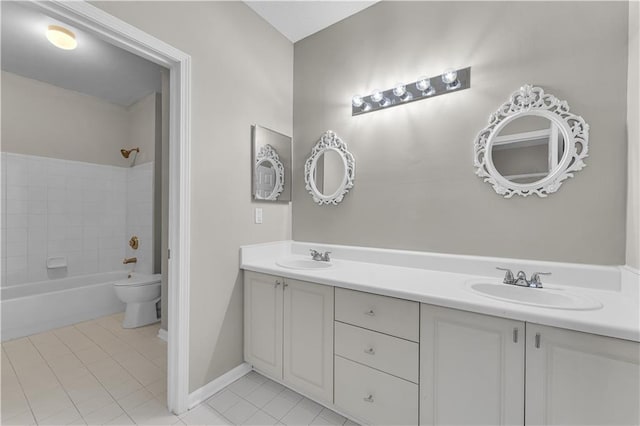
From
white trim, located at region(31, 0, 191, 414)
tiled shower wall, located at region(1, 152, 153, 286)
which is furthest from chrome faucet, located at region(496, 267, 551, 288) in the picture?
tiled shower wall, located at region(1, 152, 153, 286)

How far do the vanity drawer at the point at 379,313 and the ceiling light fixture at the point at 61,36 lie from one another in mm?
2892

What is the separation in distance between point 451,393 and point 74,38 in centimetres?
358

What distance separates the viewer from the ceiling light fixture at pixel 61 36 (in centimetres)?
208

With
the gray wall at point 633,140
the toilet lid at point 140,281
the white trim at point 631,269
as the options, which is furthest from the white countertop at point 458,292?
the toilet lid at point 140,281

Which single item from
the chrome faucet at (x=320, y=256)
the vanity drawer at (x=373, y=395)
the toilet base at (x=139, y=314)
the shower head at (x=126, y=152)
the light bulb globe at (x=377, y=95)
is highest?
the light bulb globe at (x=377, y=95)

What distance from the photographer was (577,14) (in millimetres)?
1315

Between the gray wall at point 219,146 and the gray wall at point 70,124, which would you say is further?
the gray wall at point 70,124

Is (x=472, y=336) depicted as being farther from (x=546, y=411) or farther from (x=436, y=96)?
(x=436, y=96)

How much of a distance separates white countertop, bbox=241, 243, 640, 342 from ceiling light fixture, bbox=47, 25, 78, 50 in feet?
7.42

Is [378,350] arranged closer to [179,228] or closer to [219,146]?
[179,228]

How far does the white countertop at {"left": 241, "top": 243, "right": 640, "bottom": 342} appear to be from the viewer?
890 mm

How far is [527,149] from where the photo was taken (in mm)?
1432

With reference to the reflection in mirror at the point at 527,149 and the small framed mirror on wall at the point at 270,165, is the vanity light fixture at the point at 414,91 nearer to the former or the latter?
the reflection in mirror at the point at 527,149

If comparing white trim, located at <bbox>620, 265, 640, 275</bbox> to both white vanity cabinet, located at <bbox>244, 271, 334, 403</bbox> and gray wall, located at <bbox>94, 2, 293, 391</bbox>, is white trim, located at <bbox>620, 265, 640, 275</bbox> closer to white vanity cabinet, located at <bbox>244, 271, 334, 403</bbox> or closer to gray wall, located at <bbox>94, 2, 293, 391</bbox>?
white vanity cabinet, located at <bbox>244, 271, 334, 403</bbox>
